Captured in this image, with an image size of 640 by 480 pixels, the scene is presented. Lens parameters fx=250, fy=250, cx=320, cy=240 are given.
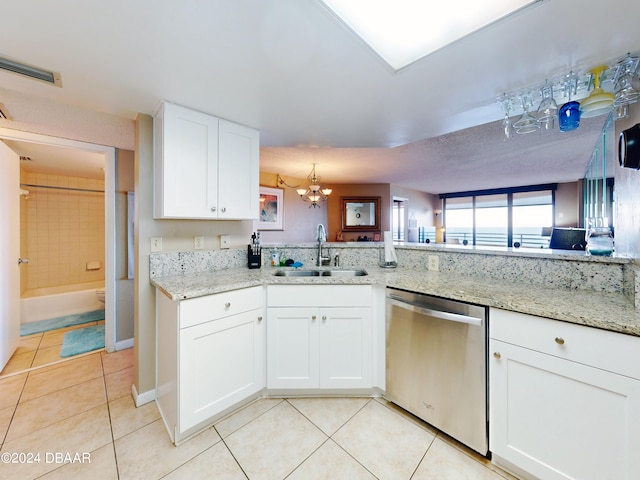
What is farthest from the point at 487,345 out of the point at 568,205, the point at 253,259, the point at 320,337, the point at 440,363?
the point at 568,205

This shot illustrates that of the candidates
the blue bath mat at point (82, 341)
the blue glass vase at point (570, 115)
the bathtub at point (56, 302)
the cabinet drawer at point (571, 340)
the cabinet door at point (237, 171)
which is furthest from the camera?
the bathtub at point (56, 302)

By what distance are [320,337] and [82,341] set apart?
2.80 m

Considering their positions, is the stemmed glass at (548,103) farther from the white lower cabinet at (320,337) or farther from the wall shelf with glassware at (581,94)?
the white lower cabinet at (320,337)

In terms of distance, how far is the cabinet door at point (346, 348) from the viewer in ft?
5.65

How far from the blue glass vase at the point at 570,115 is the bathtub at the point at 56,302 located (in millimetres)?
5364

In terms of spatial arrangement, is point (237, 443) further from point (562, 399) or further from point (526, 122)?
point (526, 122)

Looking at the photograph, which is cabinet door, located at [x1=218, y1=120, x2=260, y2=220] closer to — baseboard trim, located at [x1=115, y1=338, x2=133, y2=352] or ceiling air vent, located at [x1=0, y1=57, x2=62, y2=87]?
ceiling air vent, located at [x1=0, y1=57, x2=62, y2=87]

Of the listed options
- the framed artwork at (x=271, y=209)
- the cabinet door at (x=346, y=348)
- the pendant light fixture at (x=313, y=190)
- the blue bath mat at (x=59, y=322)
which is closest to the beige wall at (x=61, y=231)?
the blue bath mat at (x=59, y=322)

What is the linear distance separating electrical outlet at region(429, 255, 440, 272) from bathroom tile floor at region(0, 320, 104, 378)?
3.45m

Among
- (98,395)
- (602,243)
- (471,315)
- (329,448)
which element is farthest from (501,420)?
(98,395)

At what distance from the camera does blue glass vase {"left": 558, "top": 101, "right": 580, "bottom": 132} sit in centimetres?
137

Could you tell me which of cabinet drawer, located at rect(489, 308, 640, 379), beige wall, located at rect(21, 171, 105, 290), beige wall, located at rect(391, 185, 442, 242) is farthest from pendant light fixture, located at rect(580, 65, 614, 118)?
beige wall, located at rect(21, 171, 105, 290)

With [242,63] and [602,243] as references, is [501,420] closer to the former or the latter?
[602,243]

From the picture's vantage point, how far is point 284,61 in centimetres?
125
